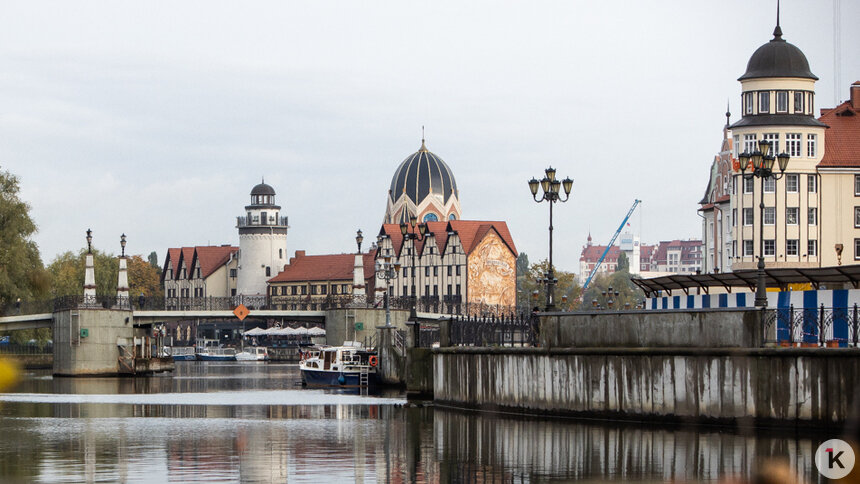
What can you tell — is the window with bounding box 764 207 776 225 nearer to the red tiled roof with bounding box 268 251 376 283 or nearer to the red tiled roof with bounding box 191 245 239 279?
the red tiled roof with bounding box 268 251 376 283

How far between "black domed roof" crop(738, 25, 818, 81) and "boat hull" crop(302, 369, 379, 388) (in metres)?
36.1

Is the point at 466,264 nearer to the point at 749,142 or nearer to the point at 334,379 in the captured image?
the point at 749,142

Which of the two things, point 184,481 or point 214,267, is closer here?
point 184,481

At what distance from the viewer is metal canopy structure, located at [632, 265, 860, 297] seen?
41906 millimetres

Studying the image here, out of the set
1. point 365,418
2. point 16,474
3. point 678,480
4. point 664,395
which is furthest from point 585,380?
point 16,474

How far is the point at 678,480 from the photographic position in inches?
872

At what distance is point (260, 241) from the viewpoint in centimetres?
17600

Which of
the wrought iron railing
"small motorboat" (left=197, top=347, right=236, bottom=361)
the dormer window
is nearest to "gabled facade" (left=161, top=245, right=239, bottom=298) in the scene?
"small motorboat" (left=197, top=347, right=236, bottom=361)

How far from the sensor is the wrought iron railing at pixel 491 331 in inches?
1697

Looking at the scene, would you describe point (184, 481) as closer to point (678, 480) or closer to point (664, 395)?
point (678, 480)

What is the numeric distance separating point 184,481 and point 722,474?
31.2 ft

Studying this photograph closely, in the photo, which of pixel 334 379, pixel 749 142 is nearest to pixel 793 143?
pixel 749 142

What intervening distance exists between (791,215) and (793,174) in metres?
2.85

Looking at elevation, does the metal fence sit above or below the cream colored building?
below
